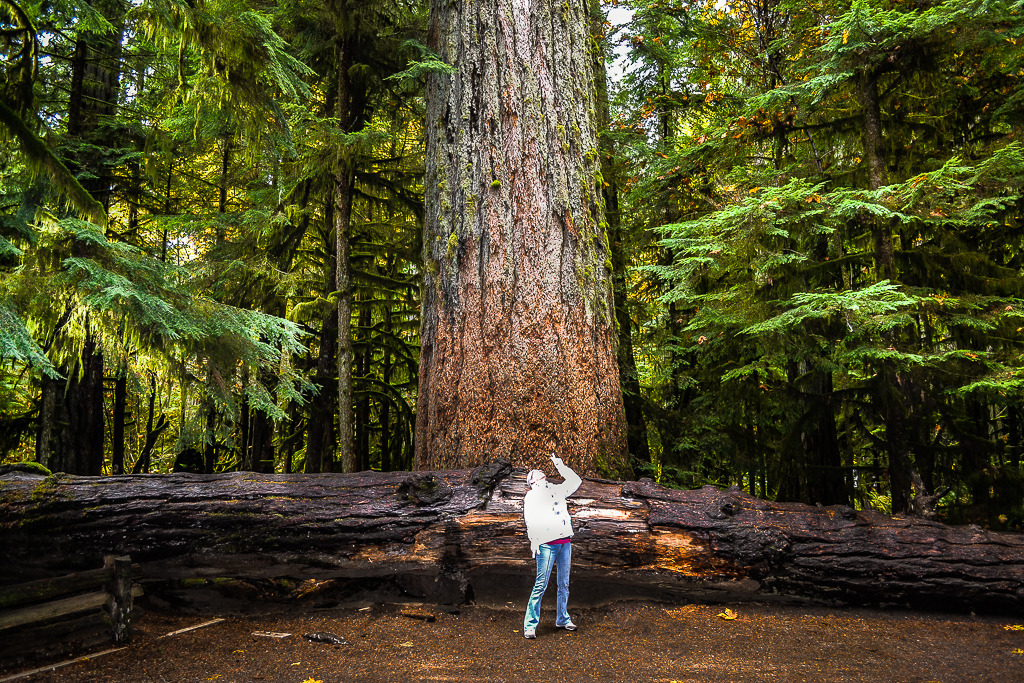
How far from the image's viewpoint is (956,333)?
6312 millimetres

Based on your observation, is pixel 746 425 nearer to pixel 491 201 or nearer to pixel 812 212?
pixel 812 212

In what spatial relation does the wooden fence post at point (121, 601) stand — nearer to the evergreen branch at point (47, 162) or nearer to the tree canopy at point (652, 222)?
the tree canopy at point (652, 222)

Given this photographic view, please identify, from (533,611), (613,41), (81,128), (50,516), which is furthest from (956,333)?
(81,128)

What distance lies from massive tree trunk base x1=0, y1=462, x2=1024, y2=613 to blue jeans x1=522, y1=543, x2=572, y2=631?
501 mm

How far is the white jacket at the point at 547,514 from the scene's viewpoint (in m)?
4.11

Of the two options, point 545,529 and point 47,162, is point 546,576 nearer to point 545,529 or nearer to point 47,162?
point 545,529

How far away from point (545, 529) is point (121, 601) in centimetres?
348

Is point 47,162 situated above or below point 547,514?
above

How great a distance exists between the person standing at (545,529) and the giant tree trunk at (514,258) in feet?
4.47

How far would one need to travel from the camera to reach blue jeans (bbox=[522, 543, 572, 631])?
4.14m

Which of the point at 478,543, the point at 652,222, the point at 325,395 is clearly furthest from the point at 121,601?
the point at 652,222

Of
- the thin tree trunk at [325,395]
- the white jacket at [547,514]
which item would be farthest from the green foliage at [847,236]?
the thin tree trunk at [325,395]

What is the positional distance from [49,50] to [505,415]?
11576 mm

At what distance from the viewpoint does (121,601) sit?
456 centimetres
